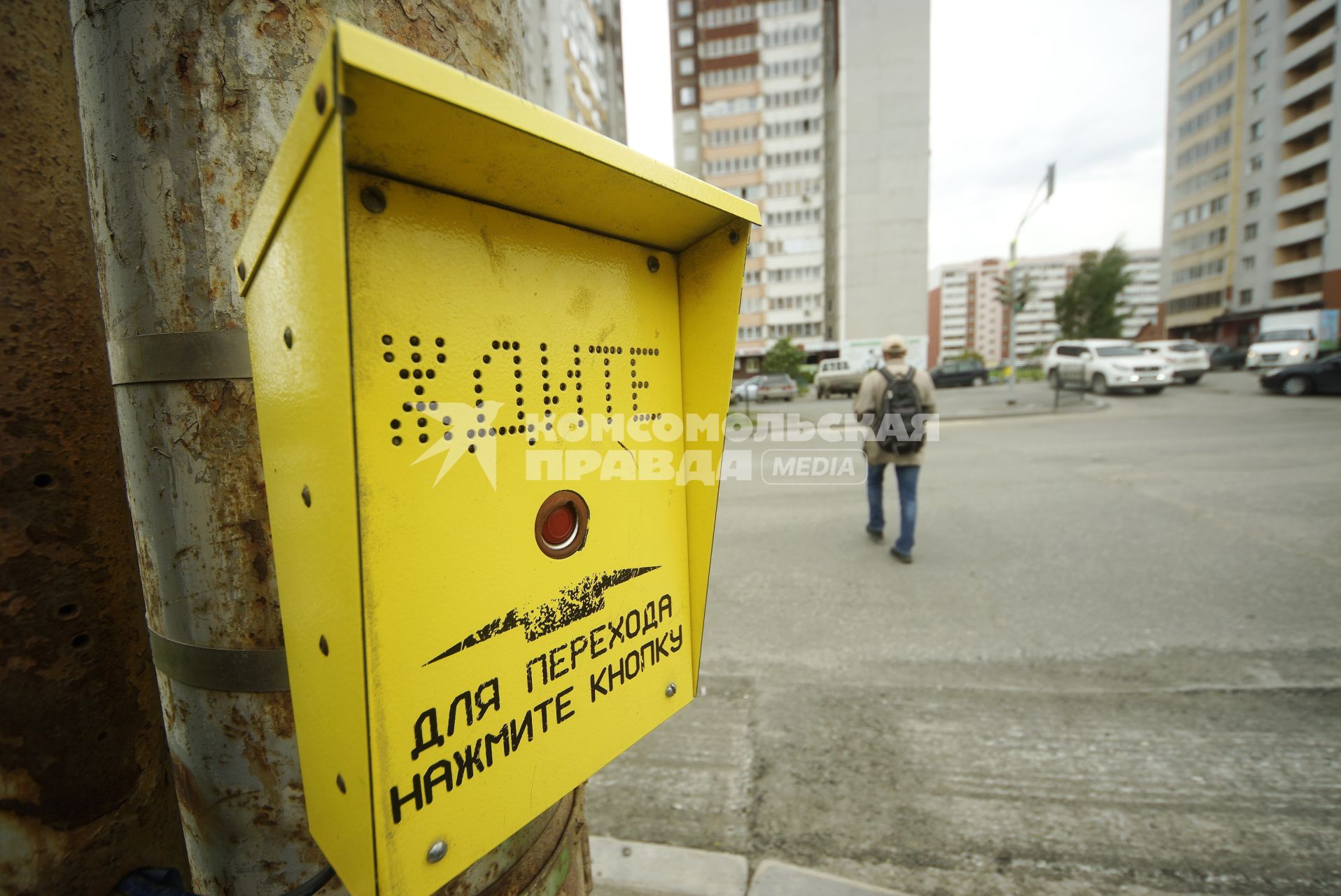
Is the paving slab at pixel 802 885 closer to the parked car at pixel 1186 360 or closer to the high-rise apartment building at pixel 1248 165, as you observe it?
the parked car at pixel 1186 360

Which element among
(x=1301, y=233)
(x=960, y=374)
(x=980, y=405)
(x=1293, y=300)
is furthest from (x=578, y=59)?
(x=1293, y=300)

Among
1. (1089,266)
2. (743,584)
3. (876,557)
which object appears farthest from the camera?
(1089,266)

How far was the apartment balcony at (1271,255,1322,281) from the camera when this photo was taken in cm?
3569

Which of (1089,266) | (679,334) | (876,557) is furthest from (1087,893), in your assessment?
(1089,266)

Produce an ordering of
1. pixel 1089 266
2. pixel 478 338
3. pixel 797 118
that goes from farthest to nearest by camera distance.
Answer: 1. pixel 797 118
2. pixel 1089 266
3. pixel 478 338

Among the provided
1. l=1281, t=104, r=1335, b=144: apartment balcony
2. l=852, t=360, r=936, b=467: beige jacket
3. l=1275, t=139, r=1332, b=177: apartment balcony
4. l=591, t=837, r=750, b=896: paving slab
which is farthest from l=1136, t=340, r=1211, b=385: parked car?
l=1281, t=104, r=1335, b=144: apartment balcony

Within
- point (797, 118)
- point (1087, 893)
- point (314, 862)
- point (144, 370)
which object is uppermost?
point (797, 118)

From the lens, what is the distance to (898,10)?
44250 millimetres

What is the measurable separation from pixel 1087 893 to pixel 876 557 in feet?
10.2

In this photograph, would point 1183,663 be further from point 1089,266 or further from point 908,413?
point 1089,266

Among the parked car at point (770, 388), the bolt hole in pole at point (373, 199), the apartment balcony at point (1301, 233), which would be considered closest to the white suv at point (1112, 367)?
the parked car at point (770, 388)

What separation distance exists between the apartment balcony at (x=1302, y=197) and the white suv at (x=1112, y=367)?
3054 centimetres

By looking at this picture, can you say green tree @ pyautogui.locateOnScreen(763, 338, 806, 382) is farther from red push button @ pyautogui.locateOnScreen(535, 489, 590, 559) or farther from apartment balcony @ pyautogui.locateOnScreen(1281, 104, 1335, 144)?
red push button @ pyautogui.locateOnScreen(535, 489, 590, 559)

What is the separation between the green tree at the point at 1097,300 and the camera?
38625 mm
